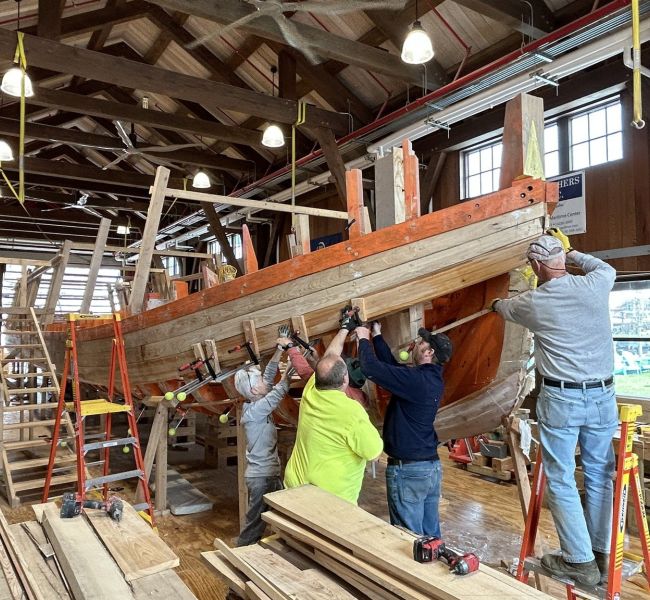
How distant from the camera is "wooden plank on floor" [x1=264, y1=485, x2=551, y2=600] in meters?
1.65

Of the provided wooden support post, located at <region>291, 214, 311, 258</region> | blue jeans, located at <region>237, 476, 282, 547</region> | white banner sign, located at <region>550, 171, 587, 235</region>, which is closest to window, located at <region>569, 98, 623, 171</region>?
white banner sign, located at <region>550, 171, 587, 235</region>

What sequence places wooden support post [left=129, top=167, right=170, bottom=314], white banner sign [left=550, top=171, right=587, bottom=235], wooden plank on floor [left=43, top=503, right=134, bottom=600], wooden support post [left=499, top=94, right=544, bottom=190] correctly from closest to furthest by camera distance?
wooden plank on floor [left=43, top=503, right=134, bottom=600], wooden support post [left=499, top=94, right=544, bottom=190], wooden support post [left=129, top=167, right=170, bottom=314], white banner sign [left=550, top=171, right=587, bottom=235]

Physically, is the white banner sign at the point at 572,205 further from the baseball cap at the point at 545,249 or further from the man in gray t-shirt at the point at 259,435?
the man in gray t-shirt at the point at 259,435

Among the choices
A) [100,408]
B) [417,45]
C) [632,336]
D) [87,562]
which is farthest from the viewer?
[632,336]

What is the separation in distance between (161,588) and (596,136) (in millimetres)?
6215

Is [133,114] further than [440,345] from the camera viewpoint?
Yes

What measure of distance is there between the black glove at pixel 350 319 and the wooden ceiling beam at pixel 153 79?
4.75 m

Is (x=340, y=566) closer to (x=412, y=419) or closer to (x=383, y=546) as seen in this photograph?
(x=383, y=546)

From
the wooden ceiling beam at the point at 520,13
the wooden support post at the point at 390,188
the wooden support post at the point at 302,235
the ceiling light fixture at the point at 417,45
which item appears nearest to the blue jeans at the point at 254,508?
the wooden support post at the point at 302,235

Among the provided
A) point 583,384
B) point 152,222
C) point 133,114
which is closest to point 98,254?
point 133,114

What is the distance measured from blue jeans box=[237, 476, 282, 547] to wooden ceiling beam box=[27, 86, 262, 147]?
620cm

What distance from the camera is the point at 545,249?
2379 mm

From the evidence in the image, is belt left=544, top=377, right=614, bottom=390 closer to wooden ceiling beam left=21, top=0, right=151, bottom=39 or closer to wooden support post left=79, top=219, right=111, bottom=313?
wooden support post left=79, top=219, right=111, bottom=313

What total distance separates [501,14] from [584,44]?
960mm
